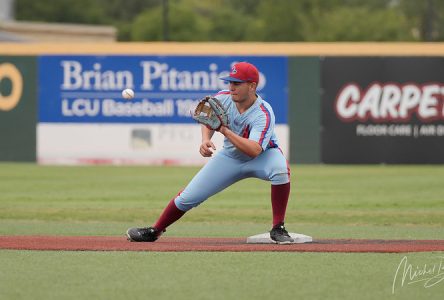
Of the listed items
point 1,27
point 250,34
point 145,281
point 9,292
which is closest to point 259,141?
point 145,281

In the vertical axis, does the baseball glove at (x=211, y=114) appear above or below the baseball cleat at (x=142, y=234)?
above

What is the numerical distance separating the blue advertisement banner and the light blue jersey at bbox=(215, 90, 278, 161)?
46.5 feet

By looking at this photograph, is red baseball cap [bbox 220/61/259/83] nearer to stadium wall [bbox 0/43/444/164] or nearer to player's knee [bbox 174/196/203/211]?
player's knee [bbox 174/196/203/211]

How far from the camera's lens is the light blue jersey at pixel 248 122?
30.6ft

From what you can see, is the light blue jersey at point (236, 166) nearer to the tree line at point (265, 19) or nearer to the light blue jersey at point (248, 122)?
the light blue jersey at point (248, 122)

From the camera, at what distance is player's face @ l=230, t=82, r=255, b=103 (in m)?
9.30

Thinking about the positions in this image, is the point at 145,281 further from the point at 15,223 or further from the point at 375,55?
the point at 375,55

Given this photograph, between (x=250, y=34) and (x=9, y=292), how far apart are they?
70.7m

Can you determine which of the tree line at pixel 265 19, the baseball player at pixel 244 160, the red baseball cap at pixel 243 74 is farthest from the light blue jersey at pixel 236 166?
the tree line at pixel 265 19

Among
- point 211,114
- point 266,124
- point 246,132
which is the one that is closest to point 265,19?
point 246,132

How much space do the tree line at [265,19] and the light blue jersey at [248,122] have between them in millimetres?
54003

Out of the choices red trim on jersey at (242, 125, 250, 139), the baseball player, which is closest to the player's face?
the baseball player

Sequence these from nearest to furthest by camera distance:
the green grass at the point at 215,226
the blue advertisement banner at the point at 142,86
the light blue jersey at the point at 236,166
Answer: the green grass at the point at 215,226, the light blue jersey at the point at 236,166, the blue advertisement banner at the point at 142,86

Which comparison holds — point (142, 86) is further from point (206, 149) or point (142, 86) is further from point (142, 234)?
point (206, 149)
